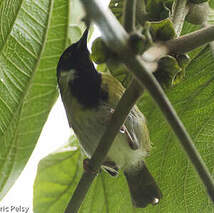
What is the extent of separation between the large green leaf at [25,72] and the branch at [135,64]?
794mm

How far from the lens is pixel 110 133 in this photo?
833 millimetres

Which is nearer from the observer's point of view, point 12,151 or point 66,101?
point 12,151

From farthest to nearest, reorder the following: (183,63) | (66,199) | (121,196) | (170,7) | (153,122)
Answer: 1. (66,199)
2. (121,196)
3. (153,122)
4. (170,7)
5. (183,63)

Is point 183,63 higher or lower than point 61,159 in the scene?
higher

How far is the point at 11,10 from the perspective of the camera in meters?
1.32

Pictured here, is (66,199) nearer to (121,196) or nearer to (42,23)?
(121,196)

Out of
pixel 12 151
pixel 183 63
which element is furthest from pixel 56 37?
pixel 183 63

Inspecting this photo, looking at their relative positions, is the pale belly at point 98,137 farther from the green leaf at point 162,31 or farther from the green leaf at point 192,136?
the green leaf at point 162,31

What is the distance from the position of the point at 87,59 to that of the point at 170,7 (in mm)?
806

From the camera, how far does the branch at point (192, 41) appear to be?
2.45 ft

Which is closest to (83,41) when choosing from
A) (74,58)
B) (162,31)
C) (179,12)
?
(74,58)

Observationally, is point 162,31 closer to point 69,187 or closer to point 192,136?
point 192,136

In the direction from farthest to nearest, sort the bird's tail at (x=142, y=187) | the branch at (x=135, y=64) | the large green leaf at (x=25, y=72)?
the bird's tail at (x=142, y=187)
the large green leaf at (x=25, y=72)
the branch at (x=135, y=64)

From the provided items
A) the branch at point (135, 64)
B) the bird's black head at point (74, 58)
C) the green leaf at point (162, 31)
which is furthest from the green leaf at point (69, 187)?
the branch at point (135, 64)
